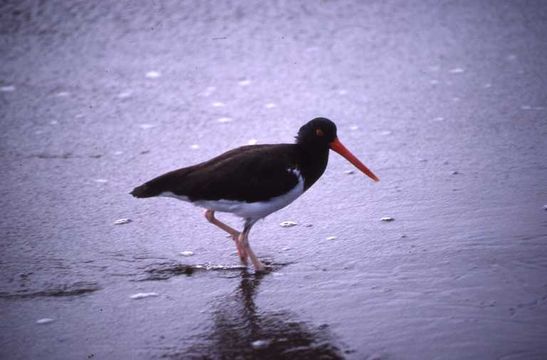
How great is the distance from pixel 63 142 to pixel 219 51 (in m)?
2.40

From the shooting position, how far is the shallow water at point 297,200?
3.90 metres

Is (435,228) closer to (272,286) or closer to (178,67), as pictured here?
(272,286)

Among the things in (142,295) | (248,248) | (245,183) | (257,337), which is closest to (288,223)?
(248,248)

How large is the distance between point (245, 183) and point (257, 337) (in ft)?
3.55

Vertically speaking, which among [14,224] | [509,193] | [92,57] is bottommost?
[509,193]

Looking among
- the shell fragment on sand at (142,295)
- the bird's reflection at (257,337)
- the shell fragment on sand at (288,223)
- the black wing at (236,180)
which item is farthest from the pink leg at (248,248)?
the shell fragment on sand at (142,295)

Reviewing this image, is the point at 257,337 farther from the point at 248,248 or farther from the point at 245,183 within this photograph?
the point at 245,183

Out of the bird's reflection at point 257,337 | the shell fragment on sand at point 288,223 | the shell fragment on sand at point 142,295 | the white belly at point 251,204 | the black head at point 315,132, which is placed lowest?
the shell fragment on sand at point 288,223

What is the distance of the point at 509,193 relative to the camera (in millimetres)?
5328

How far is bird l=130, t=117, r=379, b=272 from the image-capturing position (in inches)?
179

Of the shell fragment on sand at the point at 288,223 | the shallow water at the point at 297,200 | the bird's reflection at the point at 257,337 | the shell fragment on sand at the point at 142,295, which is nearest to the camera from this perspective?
the bird's reflection at the point at 257,337

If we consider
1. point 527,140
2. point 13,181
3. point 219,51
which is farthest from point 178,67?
point 527,140

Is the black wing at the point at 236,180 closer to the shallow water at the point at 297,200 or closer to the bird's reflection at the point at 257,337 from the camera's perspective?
the shallow water at the point at 297,200

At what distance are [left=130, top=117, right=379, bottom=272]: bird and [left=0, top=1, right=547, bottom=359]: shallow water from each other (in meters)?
0.36
